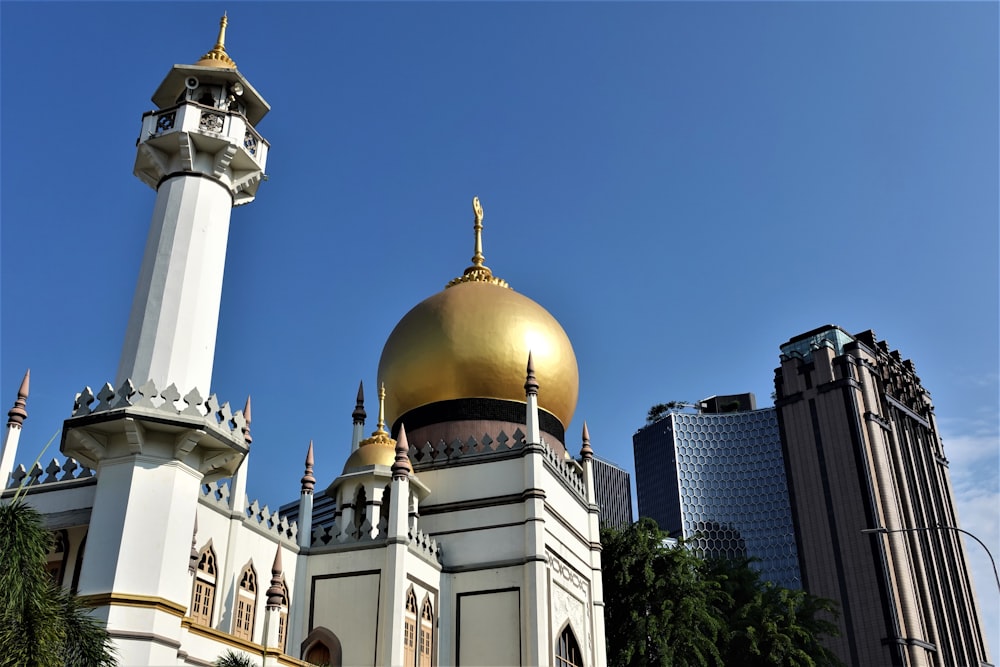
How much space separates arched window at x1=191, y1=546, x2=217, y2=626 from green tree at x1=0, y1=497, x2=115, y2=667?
584cm

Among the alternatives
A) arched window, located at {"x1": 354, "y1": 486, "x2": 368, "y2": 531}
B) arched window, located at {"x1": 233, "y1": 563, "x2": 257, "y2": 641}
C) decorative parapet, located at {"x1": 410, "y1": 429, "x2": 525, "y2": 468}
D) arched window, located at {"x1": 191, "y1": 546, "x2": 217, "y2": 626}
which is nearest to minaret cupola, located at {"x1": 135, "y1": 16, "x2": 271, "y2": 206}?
arched window, located at {"x1": 191, "y1": 546, "x2": 217, "y2": 626}

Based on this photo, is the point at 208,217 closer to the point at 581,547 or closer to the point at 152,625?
the point at 152,625

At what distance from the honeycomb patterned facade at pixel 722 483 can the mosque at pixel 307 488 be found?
240 feet

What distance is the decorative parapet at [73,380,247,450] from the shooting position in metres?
13.7

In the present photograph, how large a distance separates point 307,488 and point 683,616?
1092cm

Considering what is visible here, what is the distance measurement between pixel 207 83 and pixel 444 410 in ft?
34.7

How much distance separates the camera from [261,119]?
18.1 metres

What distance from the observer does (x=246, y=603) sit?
1930cm

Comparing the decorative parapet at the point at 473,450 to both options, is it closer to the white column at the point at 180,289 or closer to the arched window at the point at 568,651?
the arched window at the point at 568,651

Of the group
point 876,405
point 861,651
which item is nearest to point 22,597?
point 861,651

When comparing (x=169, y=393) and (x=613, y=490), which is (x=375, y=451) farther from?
(x=613, y=490)

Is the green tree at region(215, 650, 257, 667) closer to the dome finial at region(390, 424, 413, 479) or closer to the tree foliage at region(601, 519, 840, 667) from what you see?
the dome finial at region(390, 424, 413, 479)

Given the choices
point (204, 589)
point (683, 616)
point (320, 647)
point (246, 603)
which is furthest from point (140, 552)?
point (683, 616)

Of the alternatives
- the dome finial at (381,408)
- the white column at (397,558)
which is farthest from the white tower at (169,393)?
the dome finial at (381,408)
